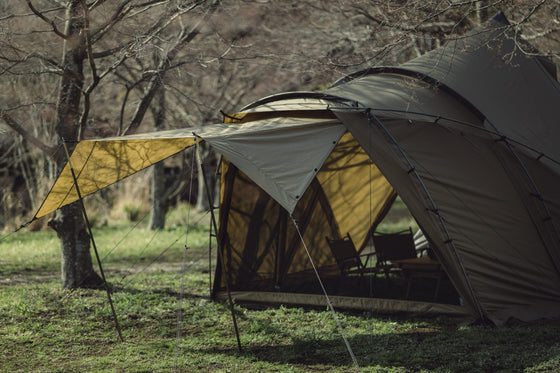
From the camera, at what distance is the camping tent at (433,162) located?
5879 mm

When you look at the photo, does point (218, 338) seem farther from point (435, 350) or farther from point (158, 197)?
point (158, 197)

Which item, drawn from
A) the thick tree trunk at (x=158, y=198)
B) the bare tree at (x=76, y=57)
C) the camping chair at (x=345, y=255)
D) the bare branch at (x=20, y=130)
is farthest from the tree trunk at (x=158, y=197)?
the camping chair at (x=345, y=255)

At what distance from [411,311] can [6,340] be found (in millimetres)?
4106

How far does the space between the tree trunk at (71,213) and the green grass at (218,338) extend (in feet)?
0.94

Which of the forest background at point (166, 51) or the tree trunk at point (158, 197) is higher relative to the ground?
the forest background at point (166, 51)

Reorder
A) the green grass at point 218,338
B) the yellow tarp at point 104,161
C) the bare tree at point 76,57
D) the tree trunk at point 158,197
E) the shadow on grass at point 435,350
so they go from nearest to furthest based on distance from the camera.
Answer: the shadow on grass at point 435,350 → the green grass at point 218,338 → the yellow tarp at point 104,161 → the bare tree at point 76,57 → the tree trunk at point 158,197

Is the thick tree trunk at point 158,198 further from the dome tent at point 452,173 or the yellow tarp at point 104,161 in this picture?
the yellow tarp at point 104,161

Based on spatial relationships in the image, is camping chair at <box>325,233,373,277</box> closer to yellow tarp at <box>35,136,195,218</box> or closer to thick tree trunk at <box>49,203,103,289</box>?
yellow tarp at <box>35,136,195,218</box>

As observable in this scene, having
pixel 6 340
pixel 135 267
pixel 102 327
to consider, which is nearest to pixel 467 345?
pixel 102 327

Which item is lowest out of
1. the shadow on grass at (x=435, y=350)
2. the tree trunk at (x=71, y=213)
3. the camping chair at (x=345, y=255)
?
the shadow on grass at (x=435, y=350)

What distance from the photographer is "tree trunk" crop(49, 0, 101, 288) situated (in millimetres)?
7402

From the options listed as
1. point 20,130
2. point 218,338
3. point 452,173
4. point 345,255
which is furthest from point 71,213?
point 452,173

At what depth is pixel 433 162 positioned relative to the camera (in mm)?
6164

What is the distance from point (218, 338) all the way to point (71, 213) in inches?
116
